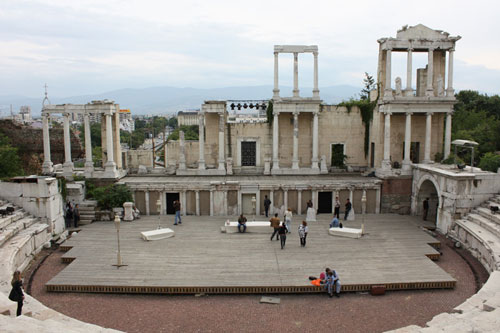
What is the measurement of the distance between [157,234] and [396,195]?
16.3 metres

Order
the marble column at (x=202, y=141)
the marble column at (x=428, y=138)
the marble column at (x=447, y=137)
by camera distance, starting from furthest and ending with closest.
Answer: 1. the marble column at (x=202, y=141)
2. the marble column at (x=447, y=137)
3. the marble column at (x=428, y=138)

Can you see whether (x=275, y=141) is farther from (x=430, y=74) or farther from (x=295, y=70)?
(x=430, y=74)

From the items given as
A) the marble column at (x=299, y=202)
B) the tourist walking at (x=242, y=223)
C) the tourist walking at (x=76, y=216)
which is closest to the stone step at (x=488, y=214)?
the marble column at (x=299, y=202)

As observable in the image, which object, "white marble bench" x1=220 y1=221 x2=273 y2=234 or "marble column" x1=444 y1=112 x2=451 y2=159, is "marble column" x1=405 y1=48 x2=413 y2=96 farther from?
"white marble bench" x1=220 y1=221 x2=273 y2=234

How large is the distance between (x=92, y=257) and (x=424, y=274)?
14.7 meters

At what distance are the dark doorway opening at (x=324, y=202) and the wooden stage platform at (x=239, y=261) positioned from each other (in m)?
4.13

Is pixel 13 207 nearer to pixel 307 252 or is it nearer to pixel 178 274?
pixel 178 274

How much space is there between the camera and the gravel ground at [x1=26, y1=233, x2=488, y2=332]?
1451cm

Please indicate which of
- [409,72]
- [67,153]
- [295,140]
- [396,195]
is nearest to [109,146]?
[67,153]

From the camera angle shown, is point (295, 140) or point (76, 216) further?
point (295, 140)

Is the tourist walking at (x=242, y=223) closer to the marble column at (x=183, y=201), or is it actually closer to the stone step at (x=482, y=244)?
the marble column at (x=183, y=201)

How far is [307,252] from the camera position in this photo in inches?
811

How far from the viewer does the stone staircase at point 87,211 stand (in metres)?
26.4

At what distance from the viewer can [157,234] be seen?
74.0 ft
